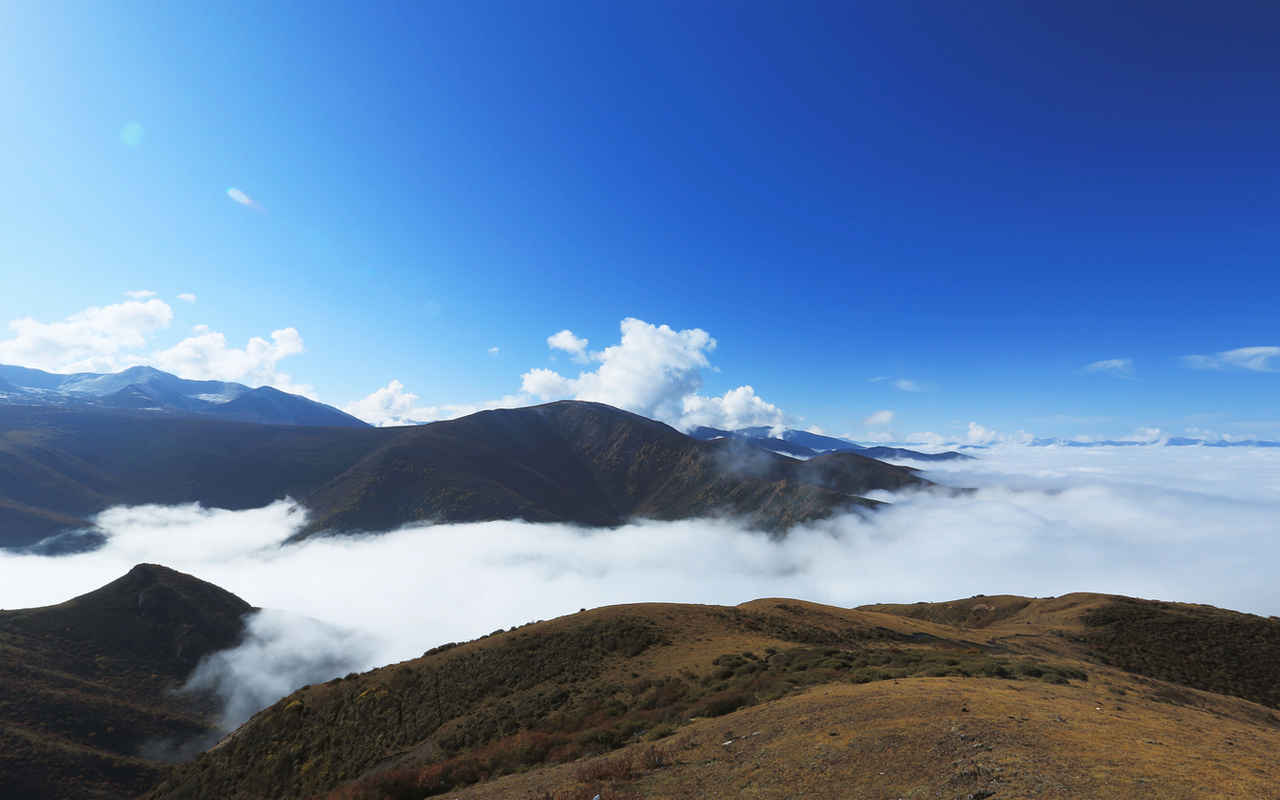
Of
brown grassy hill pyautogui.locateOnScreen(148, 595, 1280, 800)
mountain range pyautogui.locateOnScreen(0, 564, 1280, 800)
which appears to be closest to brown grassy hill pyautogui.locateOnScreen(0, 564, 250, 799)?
mountain range pyautogui.locateOnScreen(0, 564, 1280, 800)

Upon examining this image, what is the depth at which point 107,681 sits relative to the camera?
91.2 metres

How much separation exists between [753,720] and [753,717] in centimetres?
48

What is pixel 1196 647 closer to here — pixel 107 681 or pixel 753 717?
pixel 753 717

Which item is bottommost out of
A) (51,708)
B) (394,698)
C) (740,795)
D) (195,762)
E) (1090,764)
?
(51,708)

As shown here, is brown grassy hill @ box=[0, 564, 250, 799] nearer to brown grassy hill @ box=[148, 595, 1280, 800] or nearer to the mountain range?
the mountain range

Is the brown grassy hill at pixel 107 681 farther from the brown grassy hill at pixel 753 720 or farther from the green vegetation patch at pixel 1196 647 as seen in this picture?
the green vegetation patch at pixel 1196 647

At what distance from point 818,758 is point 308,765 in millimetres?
36203

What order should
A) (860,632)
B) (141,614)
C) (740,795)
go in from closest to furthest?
(740,795), (860,632), (141,614)

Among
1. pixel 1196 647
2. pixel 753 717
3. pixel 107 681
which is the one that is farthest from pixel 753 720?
pixel 107 681

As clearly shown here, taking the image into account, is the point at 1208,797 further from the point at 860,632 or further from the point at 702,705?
the point at 860,632

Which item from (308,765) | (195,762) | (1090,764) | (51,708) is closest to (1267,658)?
(1090,764)

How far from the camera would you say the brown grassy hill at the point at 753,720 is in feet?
41.2

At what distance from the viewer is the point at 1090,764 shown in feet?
38.8

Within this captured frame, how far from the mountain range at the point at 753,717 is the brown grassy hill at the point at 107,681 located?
670mm
